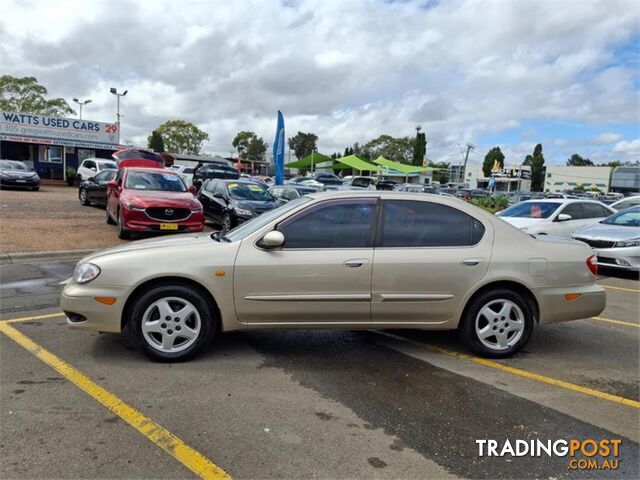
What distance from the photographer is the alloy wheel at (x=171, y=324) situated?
4121 mm

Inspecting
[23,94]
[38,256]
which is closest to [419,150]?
[23,94]

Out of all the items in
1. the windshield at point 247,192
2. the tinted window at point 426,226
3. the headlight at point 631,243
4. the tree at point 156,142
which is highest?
the tree at point 156,142

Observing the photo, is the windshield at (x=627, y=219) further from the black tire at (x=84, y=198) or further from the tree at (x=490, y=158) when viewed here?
the tree at (x=490, y=158)

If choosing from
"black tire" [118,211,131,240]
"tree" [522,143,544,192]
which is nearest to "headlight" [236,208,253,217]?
"black tire" [118,211,131,240]

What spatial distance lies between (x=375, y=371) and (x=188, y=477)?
1948 millimetres

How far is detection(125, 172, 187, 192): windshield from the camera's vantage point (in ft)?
36.8

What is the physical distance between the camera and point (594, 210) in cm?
1229

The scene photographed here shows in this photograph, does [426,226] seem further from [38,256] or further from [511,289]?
[38,256]

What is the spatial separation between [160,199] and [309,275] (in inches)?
282

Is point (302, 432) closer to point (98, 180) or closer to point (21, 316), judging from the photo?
point (21, 316)

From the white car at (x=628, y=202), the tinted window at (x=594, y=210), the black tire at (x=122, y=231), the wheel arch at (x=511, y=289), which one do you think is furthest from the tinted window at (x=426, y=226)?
the white car at (x=628, y=202)

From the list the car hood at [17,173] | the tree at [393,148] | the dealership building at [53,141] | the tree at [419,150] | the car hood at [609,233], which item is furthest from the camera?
the tree at [393,148]

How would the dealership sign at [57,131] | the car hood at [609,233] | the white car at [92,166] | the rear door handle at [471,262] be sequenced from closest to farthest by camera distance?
the rear door handle at [471,262] < the car hood at [609,233] < the white car at [92,166] < the dealership sign at [57,131]

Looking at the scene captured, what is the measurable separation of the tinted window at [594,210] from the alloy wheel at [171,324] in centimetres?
1113
